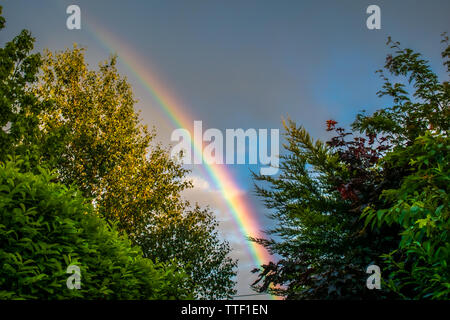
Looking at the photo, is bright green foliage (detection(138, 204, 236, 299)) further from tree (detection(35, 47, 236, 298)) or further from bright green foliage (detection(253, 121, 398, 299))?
bright green foliage (detection(253, 121, 398, 299))

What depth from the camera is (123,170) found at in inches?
818

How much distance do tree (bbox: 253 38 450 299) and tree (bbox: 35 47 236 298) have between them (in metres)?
9.29

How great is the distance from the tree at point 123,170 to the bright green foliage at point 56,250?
14.4m

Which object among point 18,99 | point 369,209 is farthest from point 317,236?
point 18,99

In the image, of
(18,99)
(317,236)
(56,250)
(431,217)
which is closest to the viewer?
(56,250)

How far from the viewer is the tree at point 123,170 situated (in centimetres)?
2038

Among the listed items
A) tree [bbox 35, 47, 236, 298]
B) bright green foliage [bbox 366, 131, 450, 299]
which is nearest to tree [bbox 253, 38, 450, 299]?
bright green foliage [bbox 366, 131, 450, 299]

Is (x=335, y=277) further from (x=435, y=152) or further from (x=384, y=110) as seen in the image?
(x=384, y=110)

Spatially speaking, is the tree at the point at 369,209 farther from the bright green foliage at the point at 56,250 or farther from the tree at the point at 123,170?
the tree at the point at 123,170

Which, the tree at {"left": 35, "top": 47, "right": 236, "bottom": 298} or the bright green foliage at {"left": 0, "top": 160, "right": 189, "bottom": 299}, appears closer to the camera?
the bright green foliage at {"left": 0, "top": 160, "right": 189, "bottom": 299}

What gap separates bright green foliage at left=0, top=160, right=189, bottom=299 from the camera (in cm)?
419

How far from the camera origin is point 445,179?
543 cm

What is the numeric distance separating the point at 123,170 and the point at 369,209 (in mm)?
15724

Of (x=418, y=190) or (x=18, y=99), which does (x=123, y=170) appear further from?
(x=418, y=190)
